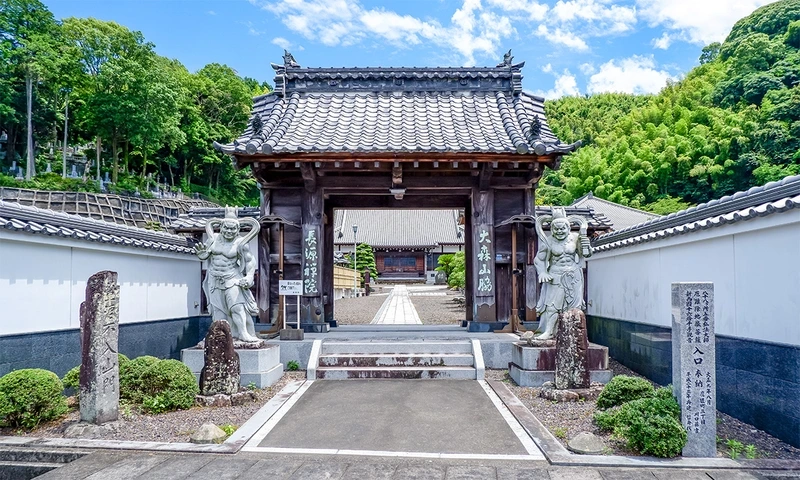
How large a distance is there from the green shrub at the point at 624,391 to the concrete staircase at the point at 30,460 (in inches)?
247

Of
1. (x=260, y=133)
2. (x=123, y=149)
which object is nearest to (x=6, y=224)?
(x=260, y=133)

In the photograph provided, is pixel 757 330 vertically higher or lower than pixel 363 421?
higher

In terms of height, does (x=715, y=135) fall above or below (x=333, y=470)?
above

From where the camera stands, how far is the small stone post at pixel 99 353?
5680 millimetres

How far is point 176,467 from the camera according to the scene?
4.65 metres

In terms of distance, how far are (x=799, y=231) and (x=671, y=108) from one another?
52803mm

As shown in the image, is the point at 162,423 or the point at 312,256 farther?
the point at 312,256

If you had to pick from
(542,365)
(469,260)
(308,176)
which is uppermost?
(308,176)

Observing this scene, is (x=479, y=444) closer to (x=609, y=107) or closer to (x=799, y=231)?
(x=799, y=231)

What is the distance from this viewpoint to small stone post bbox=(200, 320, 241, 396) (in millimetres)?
6809

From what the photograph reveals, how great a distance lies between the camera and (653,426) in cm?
483

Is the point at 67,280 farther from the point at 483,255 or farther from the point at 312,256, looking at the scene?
the point at 483,255

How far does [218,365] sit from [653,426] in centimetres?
565

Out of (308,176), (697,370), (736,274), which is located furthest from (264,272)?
(736,274)
